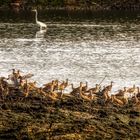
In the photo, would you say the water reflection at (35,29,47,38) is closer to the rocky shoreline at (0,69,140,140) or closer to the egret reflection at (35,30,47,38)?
the egret reflection at (35,30,47,38)

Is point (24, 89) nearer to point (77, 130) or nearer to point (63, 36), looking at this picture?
point (77, 130)

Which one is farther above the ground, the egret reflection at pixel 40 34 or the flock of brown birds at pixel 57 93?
the flock of brown birds at pixel 57 93

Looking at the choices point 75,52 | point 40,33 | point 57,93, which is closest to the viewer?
point 57,93

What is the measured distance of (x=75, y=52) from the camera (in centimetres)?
7581

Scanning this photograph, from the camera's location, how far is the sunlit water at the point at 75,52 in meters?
59.6

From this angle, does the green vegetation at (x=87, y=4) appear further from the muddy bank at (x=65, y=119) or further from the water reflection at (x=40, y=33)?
the muddy bank at (x=65, y=119)

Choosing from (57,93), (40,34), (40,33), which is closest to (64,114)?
(57,93)

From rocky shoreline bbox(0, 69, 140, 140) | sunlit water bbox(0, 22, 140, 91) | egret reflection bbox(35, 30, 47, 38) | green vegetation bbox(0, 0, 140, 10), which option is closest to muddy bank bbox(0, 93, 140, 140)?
rocky shoreline bbox(0, 69, 140, 140)

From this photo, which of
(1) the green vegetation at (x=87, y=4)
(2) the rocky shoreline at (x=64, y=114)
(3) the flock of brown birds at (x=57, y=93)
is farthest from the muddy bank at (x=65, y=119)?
(1) the green vegetation at (x=87, y=4)

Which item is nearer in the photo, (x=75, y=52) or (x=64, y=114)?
(x=64, y=114)

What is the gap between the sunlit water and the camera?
59625mm

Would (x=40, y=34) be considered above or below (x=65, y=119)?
below

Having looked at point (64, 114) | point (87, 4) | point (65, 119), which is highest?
point (64, 114)

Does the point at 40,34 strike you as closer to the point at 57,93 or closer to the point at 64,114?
the point at 57,93
